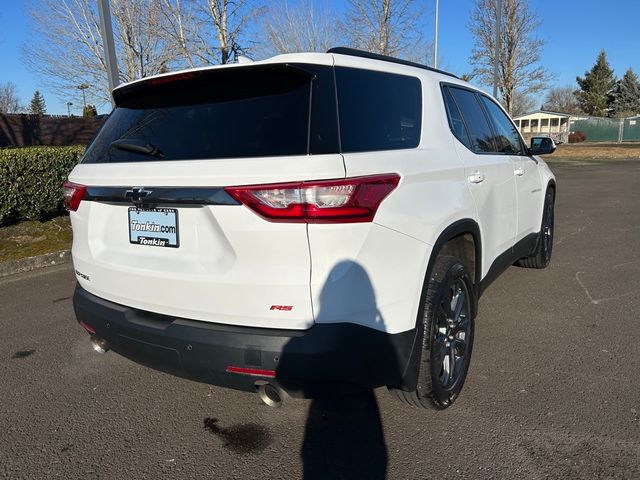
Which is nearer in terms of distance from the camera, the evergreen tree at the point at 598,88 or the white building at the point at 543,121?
the white building at the point at 543,121

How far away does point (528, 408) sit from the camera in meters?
2.78

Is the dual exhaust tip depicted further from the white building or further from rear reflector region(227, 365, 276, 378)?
the white building

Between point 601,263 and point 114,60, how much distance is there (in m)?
7.34

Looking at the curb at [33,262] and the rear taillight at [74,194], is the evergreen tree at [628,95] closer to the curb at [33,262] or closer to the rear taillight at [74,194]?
the curb at [33,262]

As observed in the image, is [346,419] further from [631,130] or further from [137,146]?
[631,130]

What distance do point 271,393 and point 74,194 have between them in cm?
150

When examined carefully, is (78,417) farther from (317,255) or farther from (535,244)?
(535,244)

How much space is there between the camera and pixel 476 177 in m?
3.07

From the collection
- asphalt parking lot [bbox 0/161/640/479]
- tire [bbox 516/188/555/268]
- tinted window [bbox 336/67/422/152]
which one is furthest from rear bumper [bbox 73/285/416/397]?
tire [bbox 516/188/555/268]

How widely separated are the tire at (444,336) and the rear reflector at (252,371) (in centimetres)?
78

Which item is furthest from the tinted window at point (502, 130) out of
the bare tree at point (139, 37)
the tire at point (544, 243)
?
the bare tree at point (139, 37)

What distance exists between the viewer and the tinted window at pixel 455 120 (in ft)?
10.1

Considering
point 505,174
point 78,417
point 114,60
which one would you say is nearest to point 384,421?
point 78,417

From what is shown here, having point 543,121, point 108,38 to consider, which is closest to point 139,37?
point 108,38
